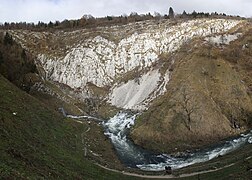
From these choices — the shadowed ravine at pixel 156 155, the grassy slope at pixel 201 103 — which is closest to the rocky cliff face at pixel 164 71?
the grassy slope at pixel 201 103

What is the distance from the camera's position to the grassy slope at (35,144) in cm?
2472

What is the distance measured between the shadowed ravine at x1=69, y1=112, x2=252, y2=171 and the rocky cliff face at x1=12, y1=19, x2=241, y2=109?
19237mm

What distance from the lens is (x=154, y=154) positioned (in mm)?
56406

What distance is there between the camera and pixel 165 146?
58469 millimetres

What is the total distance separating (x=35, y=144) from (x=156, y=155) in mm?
25992

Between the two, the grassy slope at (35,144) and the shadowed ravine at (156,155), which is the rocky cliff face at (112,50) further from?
the grassy slope at (35,144)

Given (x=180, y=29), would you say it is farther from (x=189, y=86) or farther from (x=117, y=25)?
(x=189, y=86)

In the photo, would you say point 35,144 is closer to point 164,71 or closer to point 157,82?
point 157,82

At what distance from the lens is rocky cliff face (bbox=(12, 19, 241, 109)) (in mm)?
88875

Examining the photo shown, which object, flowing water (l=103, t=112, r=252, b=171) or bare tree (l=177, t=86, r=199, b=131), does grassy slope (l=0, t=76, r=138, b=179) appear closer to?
flowing water (l=103, t=112, r=252, b=171)

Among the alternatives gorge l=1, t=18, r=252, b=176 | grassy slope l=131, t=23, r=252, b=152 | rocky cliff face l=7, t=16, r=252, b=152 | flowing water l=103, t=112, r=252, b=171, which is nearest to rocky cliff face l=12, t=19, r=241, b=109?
rocky cliff face l=7, t=16, r=252, b=152

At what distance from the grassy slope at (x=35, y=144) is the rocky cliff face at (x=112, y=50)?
33089 millimetres

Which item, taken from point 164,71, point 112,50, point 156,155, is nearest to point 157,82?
point 164,71

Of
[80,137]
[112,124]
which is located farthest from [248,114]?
[80,137]
